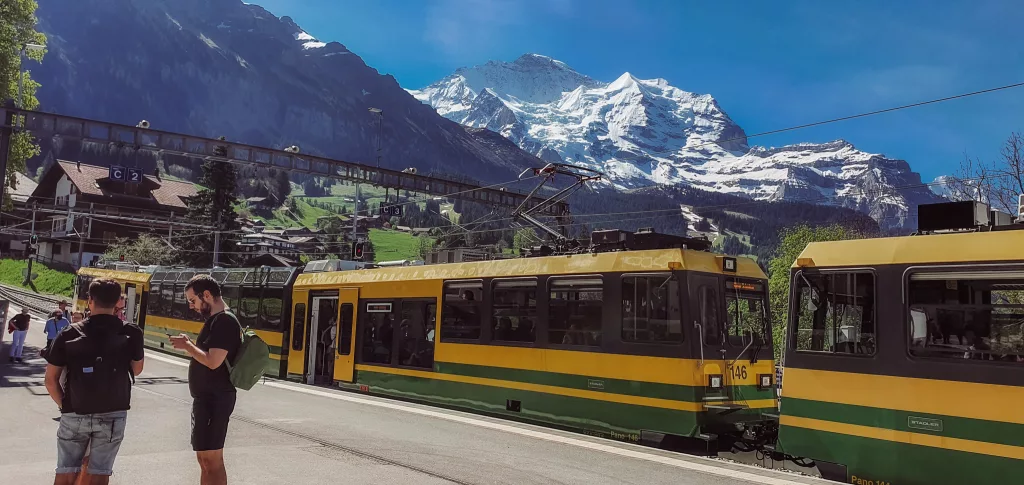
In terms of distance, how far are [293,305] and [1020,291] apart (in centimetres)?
1748

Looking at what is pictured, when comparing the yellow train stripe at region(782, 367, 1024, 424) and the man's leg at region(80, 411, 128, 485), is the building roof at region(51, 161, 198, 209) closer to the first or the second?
the yellow train stripe at region(782, 367, 1024, 424)

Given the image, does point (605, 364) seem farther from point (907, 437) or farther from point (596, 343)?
point (907, 437)

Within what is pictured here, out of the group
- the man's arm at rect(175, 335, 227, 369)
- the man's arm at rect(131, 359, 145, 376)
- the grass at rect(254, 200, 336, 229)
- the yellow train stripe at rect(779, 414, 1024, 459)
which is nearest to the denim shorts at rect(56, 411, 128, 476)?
the man's arm at rect(131, 359, 145, 376)

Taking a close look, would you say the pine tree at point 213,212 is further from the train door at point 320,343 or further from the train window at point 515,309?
the train window at point 515,309

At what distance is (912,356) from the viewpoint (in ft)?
27.1

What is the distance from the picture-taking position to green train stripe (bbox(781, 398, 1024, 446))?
745 cm

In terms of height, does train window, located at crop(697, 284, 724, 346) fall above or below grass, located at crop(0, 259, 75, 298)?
below

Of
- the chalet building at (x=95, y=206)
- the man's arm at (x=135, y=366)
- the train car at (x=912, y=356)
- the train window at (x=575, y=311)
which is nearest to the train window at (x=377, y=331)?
Answer: the train window at (x=575, y=311)

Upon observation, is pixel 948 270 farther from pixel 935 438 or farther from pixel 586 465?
pixel 586 465

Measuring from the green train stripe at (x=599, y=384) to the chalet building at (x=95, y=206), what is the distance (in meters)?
70.2

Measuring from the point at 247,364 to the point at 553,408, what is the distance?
804 centimetres

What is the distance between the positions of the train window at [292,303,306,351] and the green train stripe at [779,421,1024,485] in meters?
14.4

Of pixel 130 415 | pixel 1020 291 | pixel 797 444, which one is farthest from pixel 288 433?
pixel 1020 291

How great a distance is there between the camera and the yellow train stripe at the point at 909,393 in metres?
7.48
